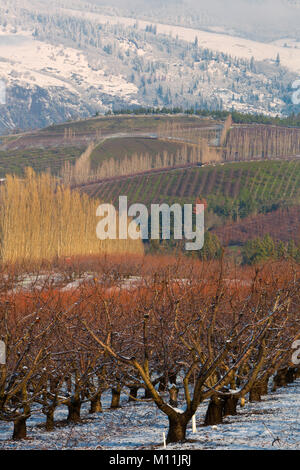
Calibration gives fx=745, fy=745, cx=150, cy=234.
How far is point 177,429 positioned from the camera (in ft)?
53.6

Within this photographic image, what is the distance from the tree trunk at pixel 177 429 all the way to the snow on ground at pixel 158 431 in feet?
0.73

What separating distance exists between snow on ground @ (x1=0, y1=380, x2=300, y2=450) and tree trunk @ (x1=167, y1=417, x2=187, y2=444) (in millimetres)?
223

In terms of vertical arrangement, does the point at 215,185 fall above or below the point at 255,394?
above

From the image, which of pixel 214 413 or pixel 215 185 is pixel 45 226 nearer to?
pixel 215 185

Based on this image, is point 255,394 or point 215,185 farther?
point 215,185

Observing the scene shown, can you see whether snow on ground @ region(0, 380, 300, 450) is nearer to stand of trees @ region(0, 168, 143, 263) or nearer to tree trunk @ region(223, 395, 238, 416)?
tree trunk @ region(223, 395, 238, 416)

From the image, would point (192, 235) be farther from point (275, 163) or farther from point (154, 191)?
point (275, 163)

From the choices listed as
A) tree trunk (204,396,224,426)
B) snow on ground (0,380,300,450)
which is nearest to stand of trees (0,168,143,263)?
snow on ground (0,380,300,450)

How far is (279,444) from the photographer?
54.4ft

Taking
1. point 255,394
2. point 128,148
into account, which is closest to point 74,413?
point 255,394

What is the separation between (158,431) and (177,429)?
4663 mm

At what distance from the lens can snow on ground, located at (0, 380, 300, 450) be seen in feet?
56.2

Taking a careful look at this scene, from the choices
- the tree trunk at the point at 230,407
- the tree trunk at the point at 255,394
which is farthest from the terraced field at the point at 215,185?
the tree trunk at the point at 230,407
